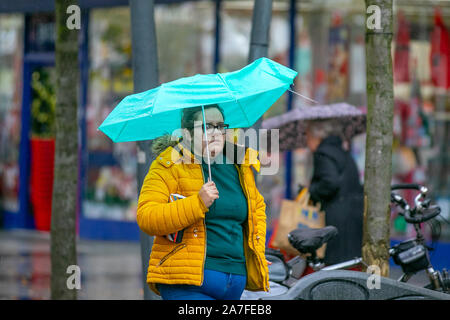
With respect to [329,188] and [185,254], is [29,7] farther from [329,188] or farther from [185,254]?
[185,254]

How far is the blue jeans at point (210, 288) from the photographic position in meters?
4.14

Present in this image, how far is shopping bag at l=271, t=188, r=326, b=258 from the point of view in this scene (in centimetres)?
665

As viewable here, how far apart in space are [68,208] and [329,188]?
6.93ft

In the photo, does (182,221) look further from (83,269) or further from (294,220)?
(83,269)

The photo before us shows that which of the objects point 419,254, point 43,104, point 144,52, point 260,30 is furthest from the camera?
point 43,104

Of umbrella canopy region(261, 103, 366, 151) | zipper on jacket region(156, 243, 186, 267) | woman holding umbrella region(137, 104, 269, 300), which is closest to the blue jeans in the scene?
woman holding umbrella region(137, 104, 269, 300)

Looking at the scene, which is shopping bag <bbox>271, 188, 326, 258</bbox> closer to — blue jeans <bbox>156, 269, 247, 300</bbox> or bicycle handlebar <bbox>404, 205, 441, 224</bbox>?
bicycle handlebar <bbox>404, 205, 441, 224</bbox>

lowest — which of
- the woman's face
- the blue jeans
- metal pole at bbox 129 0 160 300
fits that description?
the blue jeans

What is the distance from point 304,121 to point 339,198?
895 mm

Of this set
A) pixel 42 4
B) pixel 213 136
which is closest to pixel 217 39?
pixel 42 4

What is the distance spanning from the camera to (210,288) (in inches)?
163

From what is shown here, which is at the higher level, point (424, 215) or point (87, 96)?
point (87, 96)

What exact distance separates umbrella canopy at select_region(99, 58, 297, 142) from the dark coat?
238cm

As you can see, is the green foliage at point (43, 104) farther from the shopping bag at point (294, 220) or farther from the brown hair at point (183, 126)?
the brown hair at point (183, 126)
